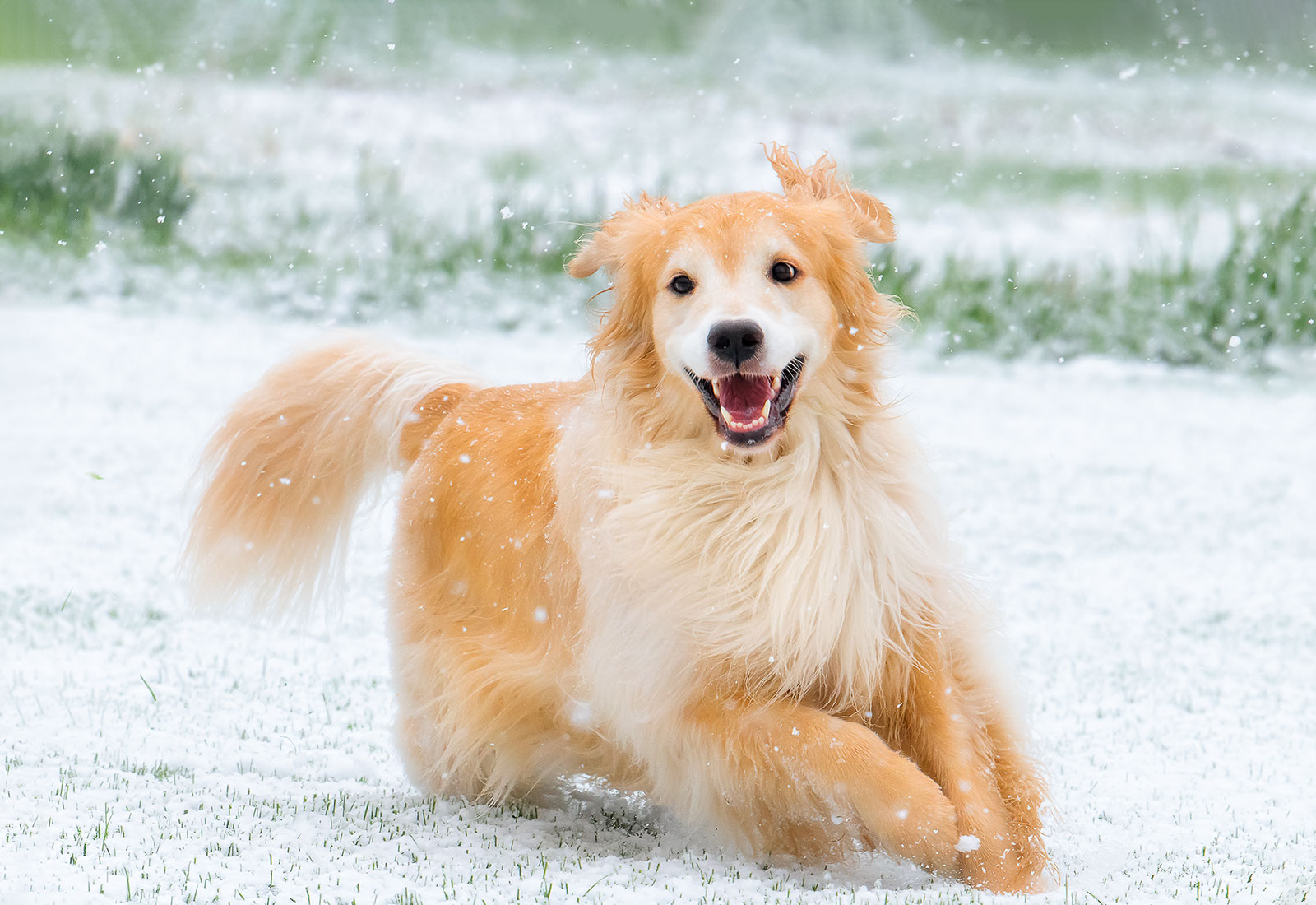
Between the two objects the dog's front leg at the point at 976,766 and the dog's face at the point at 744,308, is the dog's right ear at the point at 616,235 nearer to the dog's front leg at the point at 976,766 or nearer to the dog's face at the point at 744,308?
the dog's face at the point at 744,308

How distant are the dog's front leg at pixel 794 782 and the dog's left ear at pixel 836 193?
4.18 feet

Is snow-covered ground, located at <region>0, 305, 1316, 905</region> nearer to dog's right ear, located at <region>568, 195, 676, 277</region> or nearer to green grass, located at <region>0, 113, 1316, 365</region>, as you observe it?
dog's right ear, located at <region>568, 195, 676, 277</region>

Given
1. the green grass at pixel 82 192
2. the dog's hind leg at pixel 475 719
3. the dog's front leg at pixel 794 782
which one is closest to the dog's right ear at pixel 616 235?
the dog's hind leg at pixel 475 719

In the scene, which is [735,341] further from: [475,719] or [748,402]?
[475,719]

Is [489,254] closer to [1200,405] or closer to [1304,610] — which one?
[1200,405]

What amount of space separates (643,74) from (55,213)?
781 cm

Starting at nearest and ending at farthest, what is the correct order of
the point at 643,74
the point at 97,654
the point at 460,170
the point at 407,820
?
the point at 407,820 → the point at 97,654 → the point at 460,170 → the point at 643,74

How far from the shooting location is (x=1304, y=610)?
6.58 metres

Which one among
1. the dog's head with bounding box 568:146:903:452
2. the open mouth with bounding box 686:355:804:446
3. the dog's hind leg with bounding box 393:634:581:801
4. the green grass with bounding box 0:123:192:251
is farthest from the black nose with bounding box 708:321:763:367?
the green grass with bounding box 0:123:192:251

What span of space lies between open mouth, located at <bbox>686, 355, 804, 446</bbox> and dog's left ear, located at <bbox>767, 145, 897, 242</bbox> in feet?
1.76

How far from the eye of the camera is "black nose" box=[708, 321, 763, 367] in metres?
3.11

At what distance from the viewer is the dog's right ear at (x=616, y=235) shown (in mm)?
3635

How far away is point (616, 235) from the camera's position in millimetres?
3693

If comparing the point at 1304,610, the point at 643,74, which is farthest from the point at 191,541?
the point at 643,74
